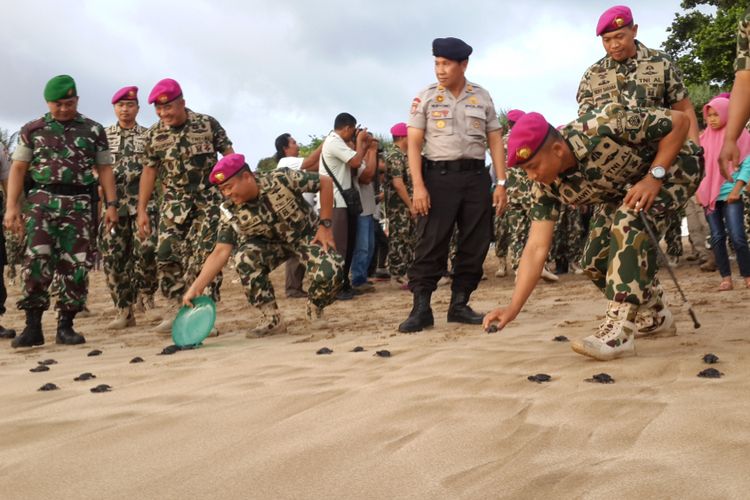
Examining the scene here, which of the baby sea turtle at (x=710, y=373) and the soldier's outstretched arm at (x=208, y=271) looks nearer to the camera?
the baby sea turtle at (x=710, y=373)

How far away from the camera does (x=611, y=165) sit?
3830 millimetres

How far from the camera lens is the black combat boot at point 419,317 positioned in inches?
209

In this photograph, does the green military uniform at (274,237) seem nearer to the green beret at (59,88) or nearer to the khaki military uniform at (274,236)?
the khaki military uniform at (274,236)

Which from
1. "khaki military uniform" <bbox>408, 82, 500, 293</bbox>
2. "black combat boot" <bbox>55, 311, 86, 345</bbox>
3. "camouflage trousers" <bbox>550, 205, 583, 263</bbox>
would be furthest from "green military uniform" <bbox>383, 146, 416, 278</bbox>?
"black combat boot" <bbox>55, 311, 86, 345</bbox>

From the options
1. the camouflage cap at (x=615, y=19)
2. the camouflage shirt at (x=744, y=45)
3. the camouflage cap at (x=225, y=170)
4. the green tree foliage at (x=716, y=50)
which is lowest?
the camouflage cap at (x=225, y=170)

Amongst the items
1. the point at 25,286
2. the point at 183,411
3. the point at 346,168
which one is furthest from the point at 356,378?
the point at 346,168

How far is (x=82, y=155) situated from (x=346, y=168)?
3.09 metres

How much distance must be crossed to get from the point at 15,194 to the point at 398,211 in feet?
16.0

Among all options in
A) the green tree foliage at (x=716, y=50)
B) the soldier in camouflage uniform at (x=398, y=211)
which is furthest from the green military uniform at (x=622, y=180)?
the green tree foliage at (x=716, y=50)

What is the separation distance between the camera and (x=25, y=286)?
5.91m

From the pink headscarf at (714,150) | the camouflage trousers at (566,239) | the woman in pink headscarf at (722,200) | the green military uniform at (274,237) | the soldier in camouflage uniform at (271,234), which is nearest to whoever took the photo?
the soldier in camouflage uniform at (271,234)

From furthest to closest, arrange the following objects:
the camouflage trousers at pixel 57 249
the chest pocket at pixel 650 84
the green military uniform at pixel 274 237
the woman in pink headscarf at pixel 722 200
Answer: the woman in pink headscarf at pixel 722 200
the camouflage trousers at pixel 57 249
the green military uniform at pixel 274 237
the chest pocket at pixel 650 84

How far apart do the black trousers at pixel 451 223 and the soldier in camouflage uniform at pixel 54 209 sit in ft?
8.34

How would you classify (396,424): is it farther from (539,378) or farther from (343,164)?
(343,164)
